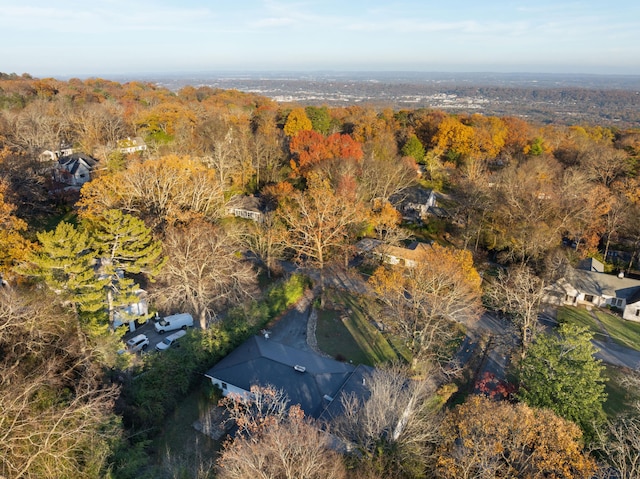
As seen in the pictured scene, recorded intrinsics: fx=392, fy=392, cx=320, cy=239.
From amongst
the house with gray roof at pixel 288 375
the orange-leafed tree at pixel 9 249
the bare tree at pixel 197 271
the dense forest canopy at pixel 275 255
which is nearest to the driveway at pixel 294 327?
the dense forest canopy at pixel 275 255

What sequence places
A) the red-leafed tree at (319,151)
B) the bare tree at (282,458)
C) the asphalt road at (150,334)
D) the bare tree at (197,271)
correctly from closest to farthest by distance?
the bare tree at (282,458)
the bare tree at (197,271)
the asphalt road at (150,334)
the red-leafed tree at (319,151)

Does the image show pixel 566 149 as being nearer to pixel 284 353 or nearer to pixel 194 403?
pixel 284 353

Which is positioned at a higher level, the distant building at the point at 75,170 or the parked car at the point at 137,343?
the distant building at the point at 75,170

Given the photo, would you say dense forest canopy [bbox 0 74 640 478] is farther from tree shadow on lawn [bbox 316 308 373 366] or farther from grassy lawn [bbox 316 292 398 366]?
tree shadow on lawn [bbox 316 308 373 366]

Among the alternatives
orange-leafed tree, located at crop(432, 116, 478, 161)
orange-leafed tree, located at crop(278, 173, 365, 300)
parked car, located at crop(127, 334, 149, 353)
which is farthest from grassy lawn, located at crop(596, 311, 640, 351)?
orange-leafed tree, located at crop(432, 116, 478, 161)

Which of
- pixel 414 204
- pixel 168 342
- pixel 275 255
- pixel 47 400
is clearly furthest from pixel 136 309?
pixel 414 204

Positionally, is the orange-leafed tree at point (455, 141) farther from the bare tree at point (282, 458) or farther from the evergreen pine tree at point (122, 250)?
the bare tree at point (282, 458)

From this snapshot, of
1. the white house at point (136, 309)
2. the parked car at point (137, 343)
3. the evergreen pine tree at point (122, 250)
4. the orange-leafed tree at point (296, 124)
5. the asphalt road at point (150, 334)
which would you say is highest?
the orange-leafed tree at point (296, 124)
